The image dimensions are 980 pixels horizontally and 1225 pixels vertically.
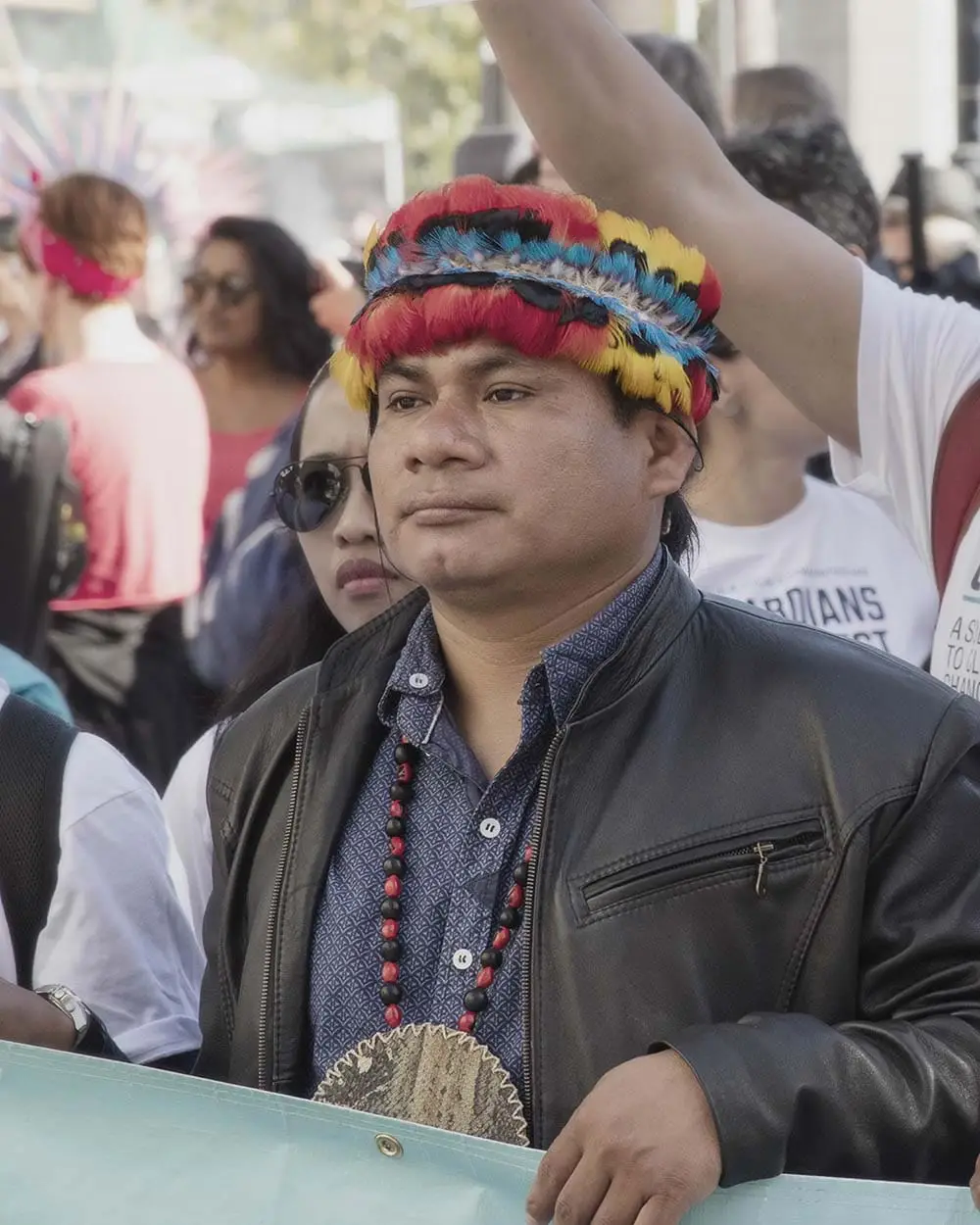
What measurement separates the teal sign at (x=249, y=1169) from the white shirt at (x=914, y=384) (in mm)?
1132

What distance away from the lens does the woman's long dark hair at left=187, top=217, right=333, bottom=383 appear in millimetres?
5883

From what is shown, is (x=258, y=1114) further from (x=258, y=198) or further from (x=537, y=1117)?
(x=258, y=198)

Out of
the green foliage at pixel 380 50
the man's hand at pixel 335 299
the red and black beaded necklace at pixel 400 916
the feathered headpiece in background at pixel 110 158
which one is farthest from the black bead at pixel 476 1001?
the feathered headpiece in background at pixel 110 158

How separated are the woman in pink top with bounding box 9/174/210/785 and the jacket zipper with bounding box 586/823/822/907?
355 centimetres

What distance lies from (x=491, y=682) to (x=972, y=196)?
498cm

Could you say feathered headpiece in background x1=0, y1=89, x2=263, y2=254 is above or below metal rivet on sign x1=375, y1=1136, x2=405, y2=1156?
above

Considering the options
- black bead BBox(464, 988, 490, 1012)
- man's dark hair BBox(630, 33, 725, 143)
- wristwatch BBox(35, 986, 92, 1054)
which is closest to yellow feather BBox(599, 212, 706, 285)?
black bead BBox(464, 988, 490, 1012)

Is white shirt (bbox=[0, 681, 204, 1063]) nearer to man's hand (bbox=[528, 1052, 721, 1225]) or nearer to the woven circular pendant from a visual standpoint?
the woven circular pendant

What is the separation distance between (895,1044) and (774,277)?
130 cm

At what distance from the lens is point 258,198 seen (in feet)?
23.5

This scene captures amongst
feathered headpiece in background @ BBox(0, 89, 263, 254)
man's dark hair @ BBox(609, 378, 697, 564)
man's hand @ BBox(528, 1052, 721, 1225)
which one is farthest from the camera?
feathered headpiece in background @ BBox(0, 89, 263, 254)

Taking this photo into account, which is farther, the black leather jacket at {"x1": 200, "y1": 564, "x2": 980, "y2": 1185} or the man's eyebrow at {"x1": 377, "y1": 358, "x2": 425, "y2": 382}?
the man's eyebrow at {"x1": 377, "y1": 358, "x2": 425, "y2": 382}

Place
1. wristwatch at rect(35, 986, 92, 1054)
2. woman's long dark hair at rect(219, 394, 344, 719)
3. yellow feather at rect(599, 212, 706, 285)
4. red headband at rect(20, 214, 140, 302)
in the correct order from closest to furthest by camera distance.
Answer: yellow feather at rect(599, 212, 706, 285) → wristwatch at rect(35, 986, 92, 1054) → woman's long dark hair at rect(219, 394, 344, 719) → red headband at rect(20, 214, 140, 302)

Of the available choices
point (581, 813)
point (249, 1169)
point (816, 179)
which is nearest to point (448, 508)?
point (581, 813)
